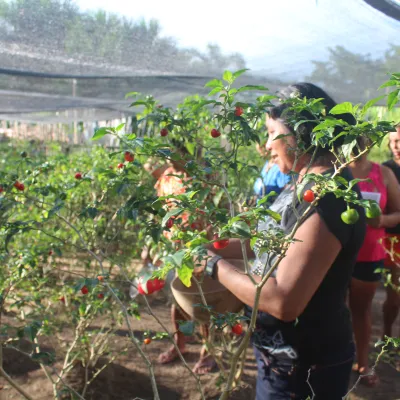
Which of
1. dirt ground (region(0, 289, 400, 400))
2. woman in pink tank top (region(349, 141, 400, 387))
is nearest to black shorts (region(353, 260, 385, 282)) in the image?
woman in pink tank top (region(349, 141, 400, 387))

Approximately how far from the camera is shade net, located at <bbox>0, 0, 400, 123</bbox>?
2121mm

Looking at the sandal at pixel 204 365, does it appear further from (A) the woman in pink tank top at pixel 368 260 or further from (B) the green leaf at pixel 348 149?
(B) the green leaf at pixel 348 149

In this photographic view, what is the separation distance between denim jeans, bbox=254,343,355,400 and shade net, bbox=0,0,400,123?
151cm

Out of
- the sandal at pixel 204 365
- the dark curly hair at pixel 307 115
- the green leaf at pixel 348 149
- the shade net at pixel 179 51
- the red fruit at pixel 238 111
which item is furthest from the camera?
the sandal at pixel 204 365

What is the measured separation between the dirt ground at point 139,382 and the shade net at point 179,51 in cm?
154

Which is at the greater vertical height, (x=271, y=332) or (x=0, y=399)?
(x=271, y=332)

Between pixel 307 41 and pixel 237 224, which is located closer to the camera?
pixel 237 224

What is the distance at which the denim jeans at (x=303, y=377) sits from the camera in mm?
1463

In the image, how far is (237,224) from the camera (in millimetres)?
861

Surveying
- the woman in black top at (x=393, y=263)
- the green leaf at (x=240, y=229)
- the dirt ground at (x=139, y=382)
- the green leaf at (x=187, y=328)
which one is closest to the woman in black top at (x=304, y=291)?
the green leaf at (x=187, y=328)

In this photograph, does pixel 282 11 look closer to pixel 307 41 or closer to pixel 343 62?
pixel 307 41

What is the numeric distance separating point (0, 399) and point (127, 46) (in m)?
2.07

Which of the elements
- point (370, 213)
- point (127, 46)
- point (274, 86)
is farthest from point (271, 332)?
point (274, 86)

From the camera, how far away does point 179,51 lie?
2.65m
